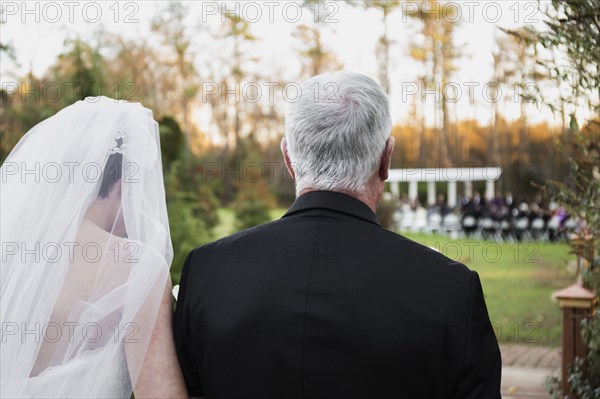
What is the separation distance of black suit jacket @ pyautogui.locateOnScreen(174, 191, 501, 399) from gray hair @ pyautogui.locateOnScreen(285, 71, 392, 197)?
6 cm

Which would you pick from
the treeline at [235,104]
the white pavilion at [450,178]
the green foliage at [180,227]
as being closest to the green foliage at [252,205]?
the treeline at [235,104]

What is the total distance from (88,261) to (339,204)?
934 mm

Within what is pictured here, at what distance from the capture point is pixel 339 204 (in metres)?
1.96

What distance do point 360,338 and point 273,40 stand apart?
33255mm

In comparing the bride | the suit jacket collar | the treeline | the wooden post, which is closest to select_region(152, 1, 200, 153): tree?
the treeline

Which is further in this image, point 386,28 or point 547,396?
point 386,28

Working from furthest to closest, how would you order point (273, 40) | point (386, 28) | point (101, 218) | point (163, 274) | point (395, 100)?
point (395, 100) → point (273, 40) → point (386, 28) → point (101, 218) → point (163, 274)

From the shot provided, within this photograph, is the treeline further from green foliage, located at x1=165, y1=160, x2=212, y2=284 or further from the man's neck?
the man's neck

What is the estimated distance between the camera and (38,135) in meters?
2.88

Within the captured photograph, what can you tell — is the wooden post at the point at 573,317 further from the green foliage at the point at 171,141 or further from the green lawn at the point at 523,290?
the green foliage at the point at 171,141

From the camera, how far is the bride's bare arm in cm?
214

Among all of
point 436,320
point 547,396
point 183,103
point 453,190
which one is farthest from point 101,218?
point 183,103

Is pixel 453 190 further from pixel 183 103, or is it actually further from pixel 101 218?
pixel 101 218

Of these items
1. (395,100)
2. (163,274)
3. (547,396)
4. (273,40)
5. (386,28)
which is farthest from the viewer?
(395,100)
